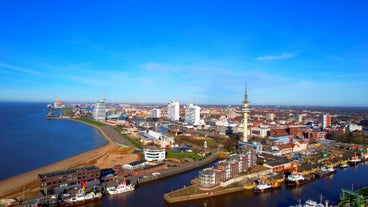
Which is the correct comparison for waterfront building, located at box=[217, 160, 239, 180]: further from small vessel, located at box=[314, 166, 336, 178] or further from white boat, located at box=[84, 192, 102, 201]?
white boat, located at box=[84, 192, 102, 201]

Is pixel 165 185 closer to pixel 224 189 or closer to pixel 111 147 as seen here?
pixel 224 189

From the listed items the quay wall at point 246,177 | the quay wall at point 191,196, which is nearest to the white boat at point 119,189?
the quay wall at point 191,196

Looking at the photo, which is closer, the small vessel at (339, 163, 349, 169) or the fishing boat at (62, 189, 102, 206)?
the fishing boat at (62, 189, 102, 206)

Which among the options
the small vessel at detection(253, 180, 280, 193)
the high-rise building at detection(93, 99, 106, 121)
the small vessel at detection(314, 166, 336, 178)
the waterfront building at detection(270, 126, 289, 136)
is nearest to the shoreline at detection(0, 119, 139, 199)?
the small vessel at detection(253, 180, 280, 193)

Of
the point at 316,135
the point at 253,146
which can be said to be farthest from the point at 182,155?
the point at 316,135

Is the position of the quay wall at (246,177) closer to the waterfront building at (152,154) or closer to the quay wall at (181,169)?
the quay wall at (181,169)

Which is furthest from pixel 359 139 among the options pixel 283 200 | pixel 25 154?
pixel 25 154

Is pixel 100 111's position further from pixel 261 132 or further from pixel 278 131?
pixel 278 131
